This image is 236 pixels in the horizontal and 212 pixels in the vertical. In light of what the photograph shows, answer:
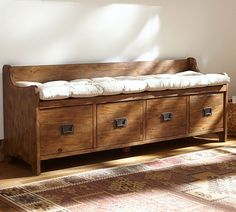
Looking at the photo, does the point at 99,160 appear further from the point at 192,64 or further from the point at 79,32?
the point at 192,64

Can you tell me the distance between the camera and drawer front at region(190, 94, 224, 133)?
4.39 m

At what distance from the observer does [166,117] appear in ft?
13.8

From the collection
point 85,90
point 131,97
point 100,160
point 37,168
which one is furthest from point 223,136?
point 37,168

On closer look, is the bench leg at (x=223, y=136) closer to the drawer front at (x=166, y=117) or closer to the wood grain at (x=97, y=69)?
the drawer front at (x=166, y=117)

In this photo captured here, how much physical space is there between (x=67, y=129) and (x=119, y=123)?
0.44 m

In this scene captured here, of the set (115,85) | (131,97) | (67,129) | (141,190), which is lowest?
(141,190)

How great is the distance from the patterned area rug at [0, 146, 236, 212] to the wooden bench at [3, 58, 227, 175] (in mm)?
A: 261

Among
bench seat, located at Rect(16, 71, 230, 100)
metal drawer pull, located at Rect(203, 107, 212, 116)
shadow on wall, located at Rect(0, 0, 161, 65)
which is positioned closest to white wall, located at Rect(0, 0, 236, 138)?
shadow on wall, located at Rect(0, 0, 161, 65)

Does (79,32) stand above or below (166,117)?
above

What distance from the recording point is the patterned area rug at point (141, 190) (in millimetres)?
2984

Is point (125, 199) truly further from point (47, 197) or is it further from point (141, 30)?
point (141, 30)

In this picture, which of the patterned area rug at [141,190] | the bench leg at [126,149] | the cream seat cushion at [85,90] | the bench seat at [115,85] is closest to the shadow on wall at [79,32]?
the bench seat at [115,85]

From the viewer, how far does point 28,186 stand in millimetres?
3352

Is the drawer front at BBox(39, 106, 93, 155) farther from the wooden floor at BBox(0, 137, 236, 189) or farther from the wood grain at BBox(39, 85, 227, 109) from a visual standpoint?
→ the wooden floor at BBox(0, 137, 236, 189)
